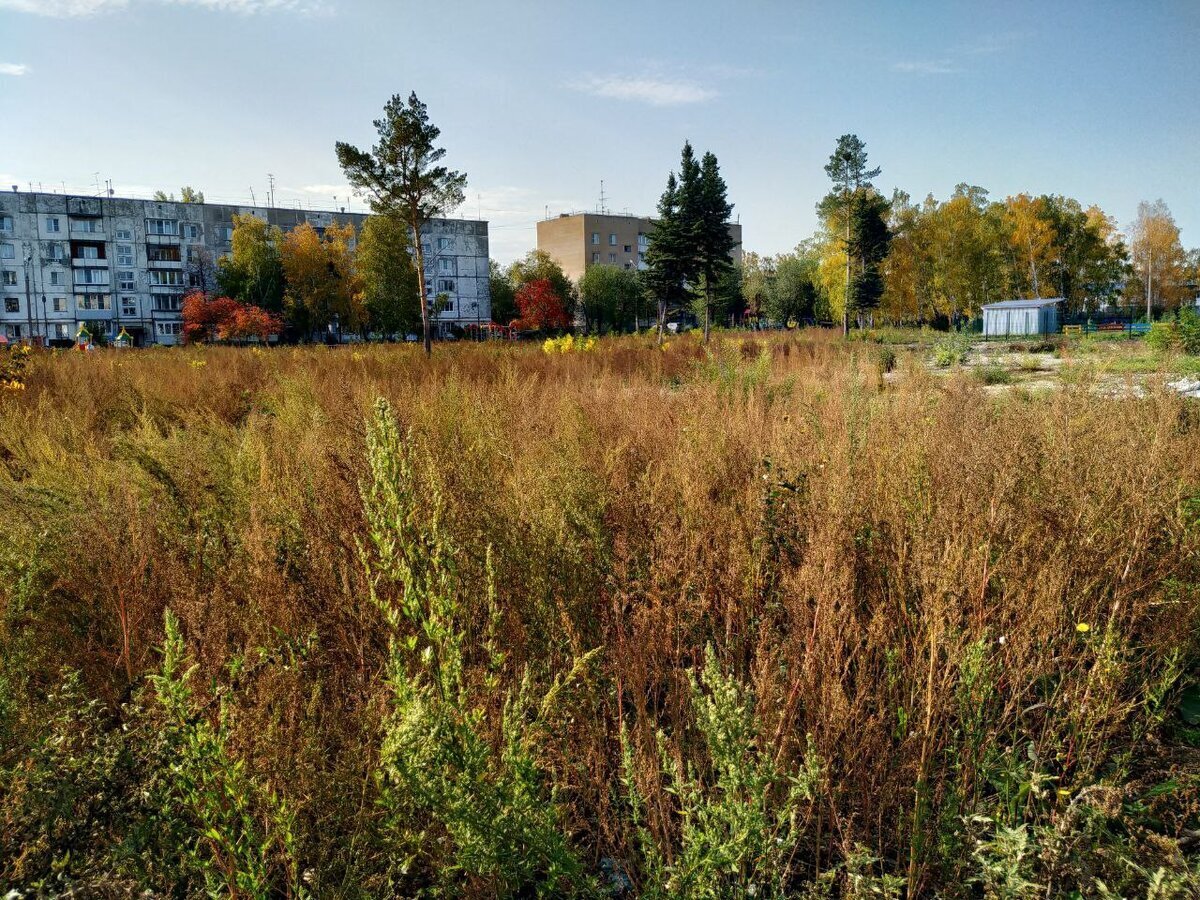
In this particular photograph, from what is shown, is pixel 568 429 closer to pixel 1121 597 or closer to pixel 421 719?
pixel 1121 597

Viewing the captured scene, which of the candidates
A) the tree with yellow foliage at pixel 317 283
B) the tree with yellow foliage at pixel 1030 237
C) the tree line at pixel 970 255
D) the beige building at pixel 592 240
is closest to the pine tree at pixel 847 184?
the tree line at pixel 970 255

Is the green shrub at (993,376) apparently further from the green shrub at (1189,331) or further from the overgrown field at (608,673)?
the overgrown field at (608,673)

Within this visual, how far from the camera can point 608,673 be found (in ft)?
7.88

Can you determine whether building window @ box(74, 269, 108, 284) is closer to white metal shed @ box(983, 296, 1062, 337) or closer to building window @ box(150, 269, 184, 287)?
building window @ box(150, 269, 184, 287)

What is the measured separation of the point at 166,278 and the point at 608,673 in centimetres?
7275

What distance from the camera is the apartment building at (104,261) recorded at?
2349 inches

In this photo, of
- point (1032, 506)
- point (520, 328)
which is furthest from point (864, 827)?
point (520, 328)

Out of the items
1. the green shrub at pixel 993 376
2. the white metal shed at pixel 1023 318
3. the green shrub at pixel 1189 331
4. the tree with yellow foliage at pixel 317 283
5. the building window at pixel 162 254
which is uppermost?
the building window at pixel 162 254

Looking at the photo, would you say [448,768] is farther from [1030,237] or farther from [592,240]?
[592,240]

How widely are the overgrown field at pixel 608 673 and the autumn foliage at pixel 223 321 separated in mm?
47285

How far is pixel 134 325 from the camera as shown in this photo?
203 feet

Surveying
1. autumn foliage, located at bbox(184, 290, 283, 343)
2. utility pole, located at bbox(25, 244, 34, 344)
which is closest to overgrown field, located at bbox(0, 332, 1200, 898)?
autumn foliage, located at bbox(184, 290, 283, 343)

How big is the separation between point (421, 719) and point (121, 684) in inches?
63.3

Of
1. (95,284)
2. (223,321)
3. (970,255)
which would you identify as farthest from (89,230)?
(970,255)
